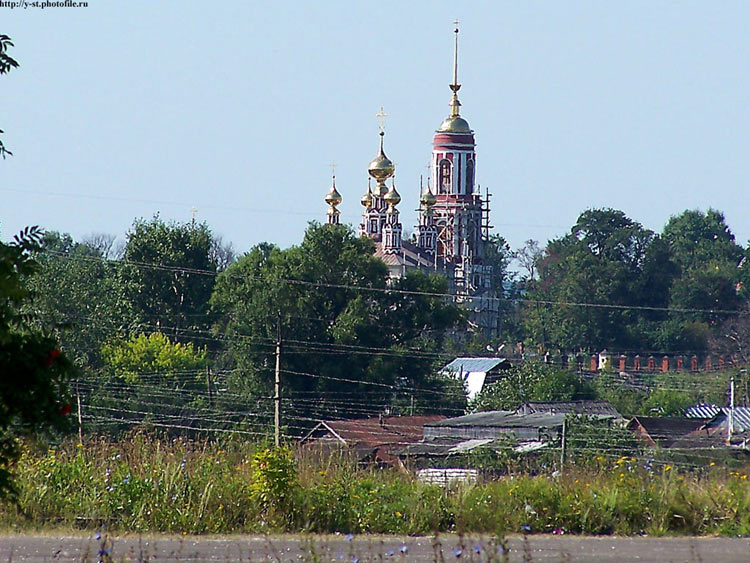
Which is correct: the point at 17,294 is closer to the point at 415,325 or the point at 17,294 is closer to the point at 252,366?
the point at 252,366

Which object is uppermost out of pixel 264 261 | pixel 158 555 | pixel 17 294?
pixel 264 261

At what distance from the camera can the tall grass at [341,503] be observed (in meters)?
9.62

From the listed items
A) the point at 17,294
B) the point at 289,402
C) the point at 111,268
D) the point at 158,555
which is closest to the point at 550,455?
the point at 158,555

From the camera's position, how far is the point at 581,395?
178ft

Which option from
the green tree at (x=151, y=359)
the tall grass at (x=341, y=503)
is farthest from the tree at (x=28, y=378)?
the green tree at (x=151, y=359)

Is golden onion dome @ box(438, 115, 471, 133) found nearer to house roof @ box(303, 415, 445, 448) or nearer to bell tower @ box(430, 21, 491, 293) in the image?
bell tower @ box(430, 21, 491, 293)

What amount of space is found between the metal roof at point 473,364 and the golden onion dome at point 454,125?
36367 mm

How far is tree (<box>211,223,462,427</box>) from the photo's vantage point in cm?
5397

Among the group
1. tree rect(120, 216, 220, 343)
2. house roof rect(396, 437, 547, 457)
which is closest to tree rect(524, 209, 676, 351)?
tree rect(120, 216, 220, 343)

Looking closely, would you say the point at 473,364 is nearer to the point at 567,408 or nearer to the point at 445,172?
the point at 567,408

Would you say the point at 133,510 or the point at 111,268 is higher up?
the point at 111,268

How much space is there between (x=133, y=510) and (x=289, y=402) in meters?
42.7

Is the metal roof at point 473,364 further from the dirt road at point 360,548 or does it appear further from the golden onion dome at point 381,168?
the dirt road at point 360,548

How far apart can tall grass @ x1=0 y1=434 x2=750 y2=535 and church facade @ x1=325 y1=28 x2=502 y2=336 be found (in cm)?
9051
